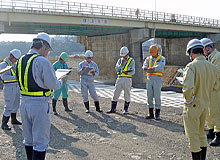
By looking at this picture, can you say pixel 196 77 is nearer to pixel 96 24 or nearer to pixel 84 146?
pixel 84 146

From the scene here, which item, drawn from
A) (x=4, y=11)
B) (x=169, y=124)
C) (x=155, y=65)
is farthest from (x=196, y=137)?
(x=4, y=11)

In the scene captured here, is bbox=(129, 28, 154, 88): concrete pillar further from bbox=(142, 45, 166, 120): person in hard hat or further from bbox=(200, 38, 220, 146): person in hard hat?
bbox=(200, 38, 220, 146): person in hard hat

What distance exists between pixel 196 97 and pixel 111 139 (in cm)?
263

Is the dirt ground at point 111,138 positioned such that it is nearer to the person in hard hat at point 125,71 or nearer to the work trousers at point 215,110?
the work trousers at point 215,110

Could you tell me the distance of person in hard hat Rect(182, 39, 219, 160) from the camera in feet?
Result: 13.5

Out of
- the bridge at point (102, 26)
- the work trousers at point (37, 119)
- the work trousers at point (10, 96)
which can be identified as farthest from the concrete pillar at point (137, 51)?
the work trousers at point (37, 119)

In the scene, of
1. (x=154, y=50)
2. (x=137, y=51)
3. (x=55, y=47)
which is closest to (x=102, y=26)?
(x=137, y=51)

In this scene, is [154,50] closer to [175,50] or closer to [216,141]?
[216,141]

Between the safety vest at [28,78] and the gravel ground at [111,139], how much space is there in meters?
1.70

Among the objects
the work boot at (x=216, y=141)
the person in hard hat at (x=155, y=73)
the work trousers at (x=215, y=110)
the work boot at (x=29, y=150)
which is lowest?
the work boot at (x=216, y=141)

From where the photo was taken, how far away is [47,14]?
1903 centimetres

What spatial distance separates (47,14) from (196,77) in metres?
16.6

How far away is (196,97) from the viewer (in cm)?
421

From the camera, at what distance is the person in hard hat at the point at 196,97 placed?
4125mm
